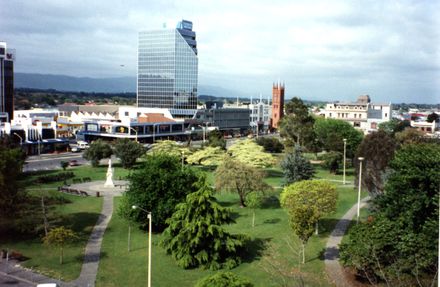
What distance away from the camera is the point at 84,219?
35.5 m

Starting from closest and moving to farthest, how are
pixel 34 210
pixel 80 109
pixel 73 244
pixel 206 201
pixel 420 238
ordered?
1. pixel 420 238
2. pixel 206 201
3. pixel 73 244
4. pixel 34 210
5. pixel 80 109


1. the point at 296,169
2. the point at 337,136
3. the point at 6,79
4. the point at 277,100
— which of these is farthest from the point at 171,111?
the point at 296,169

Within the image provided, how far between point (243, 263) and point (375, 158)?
21.8m

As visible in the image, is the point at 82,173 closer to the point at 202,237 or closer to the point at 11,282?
the point at 11,282

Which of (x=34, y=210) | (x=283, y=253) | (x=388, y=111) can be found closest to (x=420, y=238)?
(x=283, y=253)

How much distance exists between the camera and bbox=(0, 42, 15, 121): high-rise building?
3506 inches

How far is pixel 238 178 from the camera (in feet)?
121

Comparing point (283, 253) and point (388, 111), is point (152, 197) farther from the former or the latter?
point (388, 111)

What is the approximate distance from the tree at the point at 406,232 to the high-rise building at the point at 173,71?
104 metres

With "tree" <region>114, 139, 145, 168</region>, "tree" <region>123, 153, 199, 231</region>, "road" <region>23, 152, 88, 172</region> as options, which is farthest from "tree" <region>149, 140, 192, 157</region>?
"tree" <region>123, 153, 199, 231</region>

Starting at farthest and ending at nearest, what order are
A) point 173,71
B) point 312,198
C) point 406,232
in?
point 173,71
point 312,198
point 406,232

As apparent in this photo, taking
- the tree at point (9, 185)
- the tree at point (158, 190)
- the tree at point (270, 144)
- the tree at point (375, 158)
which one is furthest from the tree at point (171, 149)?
the tree at point (9, 185)

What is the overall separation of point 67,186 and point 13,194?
16785mm

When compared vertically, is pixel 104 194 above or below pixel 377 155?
below
